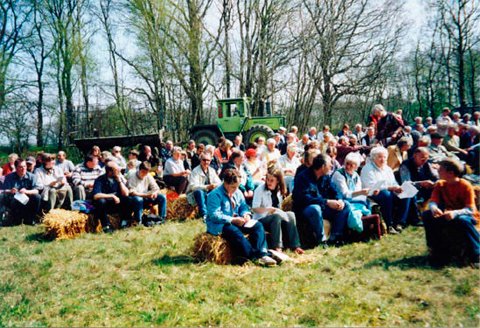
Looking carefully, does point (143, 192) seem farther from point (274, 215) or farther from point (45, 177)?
point (274, 215)

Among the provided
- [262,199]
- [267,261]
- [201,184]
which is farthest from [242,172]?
[267,261]

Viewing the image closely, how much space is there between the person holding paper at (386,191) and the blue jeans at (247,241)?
6.64 feet

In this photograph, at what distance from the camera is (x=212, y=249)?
3.88m

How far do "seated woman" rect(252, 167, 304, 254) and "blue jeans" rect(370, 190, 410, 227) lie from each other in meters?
1.51

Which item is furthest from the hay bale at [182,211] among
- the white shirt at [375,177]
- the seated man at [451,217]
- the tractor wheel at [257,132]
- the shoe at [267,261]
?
the tractor wheel at [257,132]

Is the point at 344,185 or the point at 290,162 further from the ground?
the point at 290,162

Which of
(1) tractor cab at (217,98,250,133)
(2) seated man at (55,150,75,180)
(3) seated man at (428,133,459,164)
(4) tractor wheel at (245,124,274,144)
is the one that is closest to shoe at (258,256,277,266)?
(3) seated man at (428,133,459,164)

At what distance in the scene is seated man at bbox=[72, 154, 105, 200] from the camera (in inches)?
260

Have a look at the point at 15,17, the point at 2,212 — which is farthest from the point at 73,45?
the point at 2,212

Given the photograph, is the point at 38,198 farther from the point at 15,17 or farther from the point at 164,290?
the point at 15,17

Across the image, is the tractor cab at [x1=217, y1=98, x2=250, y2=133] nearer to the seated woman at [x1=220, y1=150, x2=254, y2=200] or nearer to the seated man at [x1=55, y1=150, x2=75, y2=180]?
the seated man at [x1=55, y1=150, x2=75, y2=180]

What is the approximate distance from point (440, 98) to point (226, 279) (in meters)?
24.5

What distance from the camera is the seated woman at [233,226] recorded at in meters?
3.92

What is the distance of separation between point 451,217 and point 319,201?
4.97 ft
